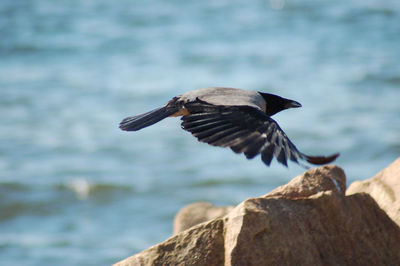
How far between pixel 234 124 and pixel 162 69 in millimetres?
8441

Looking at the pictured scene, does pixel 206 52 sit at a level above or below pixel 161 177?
above

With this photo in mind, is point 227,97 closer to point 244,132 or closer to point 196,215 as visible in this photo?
point 244,132

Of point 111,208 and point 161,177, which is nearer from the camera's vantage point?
point 111,208

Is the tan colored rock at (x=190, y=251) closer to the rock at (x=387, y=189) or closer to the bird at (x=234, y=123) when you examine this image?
the bird at (x=234, y=123)

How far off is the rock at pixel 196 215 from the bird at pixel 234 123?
938 mm

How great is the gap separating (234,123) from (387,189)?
1061 mm

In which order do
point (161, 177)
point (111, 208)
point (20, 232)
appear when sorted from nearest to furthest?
point (20, 232), point (111, 208), point (161, 177)

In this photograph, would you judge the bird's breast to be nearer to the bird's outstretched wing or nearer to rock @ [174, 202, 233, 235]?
the bird's outstretched wing

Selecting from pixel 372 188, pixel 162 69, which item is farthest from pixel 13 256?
pixel 162 69

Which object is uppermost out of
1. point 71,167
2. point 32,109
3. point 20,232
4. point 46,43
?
point 46,43

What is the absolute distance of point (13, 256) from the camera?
6.96 metres

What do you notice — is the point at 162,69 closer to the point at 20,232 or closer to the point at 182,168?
the point at 182,168

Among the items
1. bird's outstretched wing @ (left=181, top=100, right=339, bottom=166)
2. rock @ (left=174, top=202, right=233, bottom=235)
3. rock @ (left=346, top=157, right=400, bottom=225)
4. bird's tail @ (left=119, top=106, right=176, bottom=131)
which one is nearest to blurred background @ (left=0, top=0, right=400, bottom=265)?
rock @ (left=174, top=202, right=233, bottom=235)

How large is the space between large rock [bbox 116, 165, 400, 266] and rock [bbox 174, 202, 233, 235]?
1567mm
